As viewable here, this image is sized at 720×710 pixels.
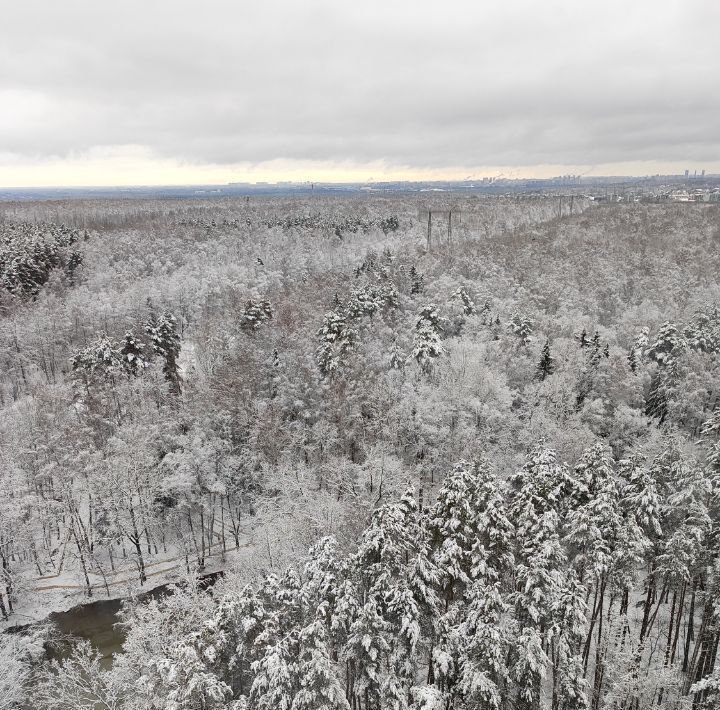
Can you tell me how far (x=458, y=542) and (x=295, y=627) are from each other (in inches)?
290

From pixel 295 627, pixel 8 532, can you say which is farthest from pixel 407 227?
pixel 295 627

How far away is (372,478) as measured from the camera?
36.4 m

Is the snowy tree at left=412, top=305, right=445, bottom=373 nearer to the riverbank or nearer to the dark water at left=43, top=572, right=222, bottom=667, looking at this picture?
the riverbank

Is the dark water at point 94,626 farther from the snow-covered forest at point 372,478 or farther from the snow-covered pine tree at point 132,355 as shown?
the snow-covered pine tree at point 132,355

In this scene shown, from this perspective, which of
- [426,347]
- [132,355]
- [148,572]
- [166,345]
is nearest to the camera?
[148,572]

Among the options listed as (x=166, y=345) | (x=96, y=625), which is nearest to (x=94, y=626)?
(x=96, y=625)

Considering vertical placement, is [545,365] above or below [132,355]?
below

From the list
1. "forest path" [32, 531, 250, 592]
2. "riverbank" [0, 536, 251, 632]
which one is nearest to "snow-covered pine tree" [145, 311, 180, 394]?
"forest path" [32, 531, 250, 592]

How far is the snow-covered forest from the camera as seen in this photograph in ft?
63.5

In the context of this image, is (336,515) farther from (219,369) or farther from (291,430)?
(219,369)

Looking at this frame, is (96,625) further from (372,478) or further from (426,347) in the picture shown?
(426,347)

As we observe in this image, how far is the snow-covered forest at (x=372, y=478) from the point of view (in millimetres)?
19344

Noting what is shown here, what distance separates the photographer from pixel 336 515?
102 feet

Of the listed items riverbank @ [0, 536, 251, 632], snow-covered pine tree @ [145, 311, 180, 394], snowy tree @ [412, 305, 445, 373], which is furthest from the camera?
snow-covered pine tree @ [145, 311, 180, 394]
